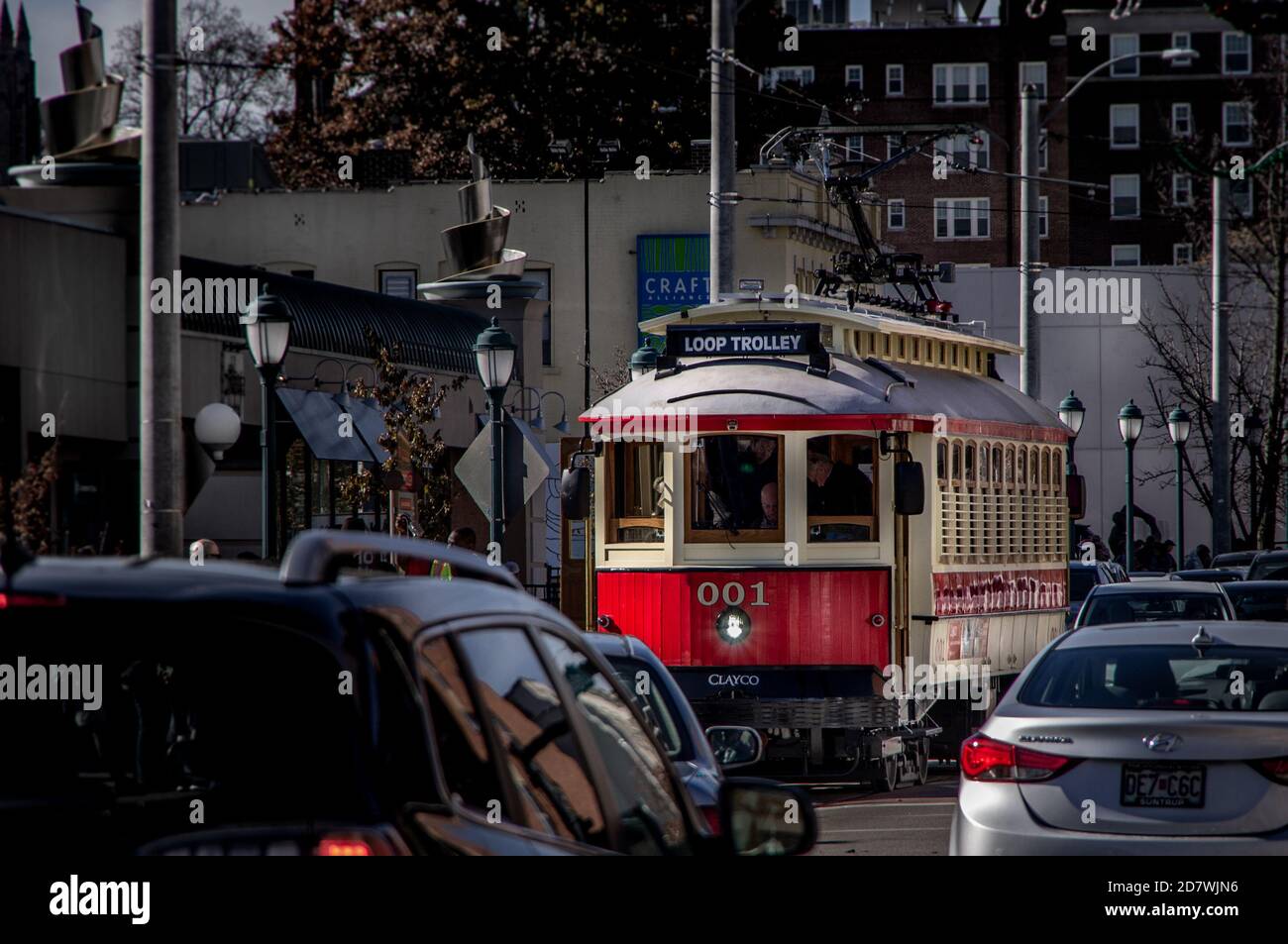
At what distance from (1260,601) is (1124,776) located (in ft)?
47.9

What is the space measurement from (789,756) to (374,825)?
13.6 metres

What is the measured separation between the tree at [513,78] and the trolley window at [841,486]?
3427cm

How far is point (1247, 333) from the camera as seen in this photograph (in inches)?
2071

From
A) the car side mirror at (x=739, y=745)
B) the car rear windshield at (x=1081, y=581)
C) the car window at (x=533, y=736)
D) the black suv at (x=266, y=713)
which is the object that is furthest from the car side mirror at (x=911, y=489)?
the black suv at (x=266, y=713)

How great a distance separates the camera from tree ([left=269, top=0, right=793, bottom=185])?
172ft

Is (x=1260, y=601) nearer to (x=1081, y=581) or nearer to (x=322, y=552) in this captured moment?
(x=1081, y=581)

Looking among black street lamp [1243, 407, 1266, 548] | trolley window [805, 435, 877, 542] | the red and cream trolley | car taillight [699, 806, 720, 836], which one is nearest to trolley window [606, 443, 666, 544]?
the red and cream trolley

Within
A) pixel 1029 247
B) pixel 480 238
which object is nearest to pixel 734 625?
pixel 1029 247

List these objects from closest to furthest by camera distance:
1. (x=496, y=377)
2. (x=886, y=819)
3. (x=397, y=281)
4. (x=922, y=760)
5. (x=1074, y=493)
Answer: (x=886, y=819) → (x=922, y=760) → (x=496, y=377) → (x=1074, y=493) → (x=397, y=281)

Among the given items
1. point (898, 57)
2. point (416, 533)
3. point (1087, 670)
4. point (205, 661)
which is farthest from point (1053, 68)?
point (205, 661)

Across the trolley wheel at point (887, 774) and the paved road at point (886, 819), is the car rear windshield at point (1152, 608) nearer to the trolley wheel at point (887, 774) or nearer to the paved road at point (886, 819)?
the paved road at point (886, 819)

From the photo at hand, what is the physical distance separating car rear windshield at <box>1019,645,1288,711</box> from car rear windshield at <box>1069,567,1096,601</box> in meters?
18.9

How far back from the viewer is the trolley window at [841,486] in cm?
1766

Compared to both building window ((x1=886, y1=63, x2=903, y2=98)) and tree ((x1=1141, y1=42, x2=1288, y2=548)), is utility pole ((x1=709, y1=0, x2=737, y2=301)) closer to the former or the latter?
tree ((x1=1141, y1=42, x2=1288, y2=548))
